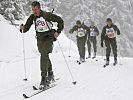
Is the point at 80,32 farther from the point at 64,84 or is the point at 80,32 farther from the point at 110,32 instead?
the point at 64,84

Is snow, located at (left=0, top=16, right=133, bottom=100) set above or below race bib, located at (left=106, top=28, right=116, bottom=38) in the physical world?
below

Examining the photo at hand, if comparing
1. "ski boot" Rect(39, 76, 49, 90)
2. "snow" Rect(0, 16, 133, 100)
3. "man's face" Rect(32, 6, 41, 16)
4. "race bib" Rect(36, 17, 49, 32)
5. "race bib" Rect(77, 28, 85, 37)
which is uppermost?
"man's face" Rect(32, 6, 41, 16)

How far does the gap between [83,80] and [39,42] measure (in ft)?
6.55

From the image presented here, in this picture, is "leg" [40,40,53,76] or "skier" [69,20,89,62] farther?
"skier" [69,20,89,62]

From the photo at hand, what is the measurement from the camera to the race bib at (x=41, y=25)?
25.6ft

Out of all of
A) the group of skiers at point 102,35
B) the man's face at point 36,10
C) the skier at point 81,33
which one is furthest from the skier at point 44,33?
the skier at point 81,33

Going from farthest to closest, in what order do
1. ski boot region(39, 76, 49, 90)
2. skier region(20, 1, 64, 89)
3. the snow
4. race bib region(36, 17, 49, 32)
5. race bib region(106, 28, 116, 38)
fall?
race bib region(106, 28, 116, 38)
race bib region(36, 17, 49, 32)
skier region(20, 1, 64, 89)
ski boot region(39, 76, 49, 90)
the snow

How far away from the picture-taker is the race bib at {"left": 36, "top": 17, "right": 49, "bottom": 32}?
7812 mm

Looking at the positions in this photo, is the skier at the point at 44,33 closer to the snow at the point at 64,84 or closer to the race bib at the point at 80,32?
the snow at the point at 64,84

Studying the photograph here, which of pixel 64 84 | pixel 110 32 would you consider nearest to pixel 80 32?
pixel 110 32

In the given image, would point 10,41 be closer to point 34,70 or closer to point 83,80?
point 34,70

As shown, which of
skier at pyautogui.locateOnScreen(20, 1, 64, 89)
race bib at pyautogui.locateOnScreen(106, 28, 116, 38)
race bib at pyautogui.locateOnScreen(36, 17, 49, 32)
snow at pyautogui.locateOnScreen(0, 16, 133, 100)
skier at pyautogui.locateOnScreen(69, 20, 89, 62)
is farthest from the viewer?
skier at pyautogui.locateOnScreen(69, 20, 89, 62)

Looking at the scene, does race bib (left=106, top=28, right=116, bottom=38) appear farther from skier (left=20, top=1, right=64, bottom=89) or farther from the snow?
skier (left=20, top=1, right=64, bottom=89)

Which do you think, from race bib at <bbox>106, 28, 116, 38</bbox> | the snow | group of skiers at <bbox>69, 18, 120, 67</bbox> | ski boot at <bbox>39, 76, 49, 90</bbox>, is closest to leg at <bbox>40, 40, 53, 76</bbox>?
ski boot at <bbox>39, 76, 49, 90</bbox>
